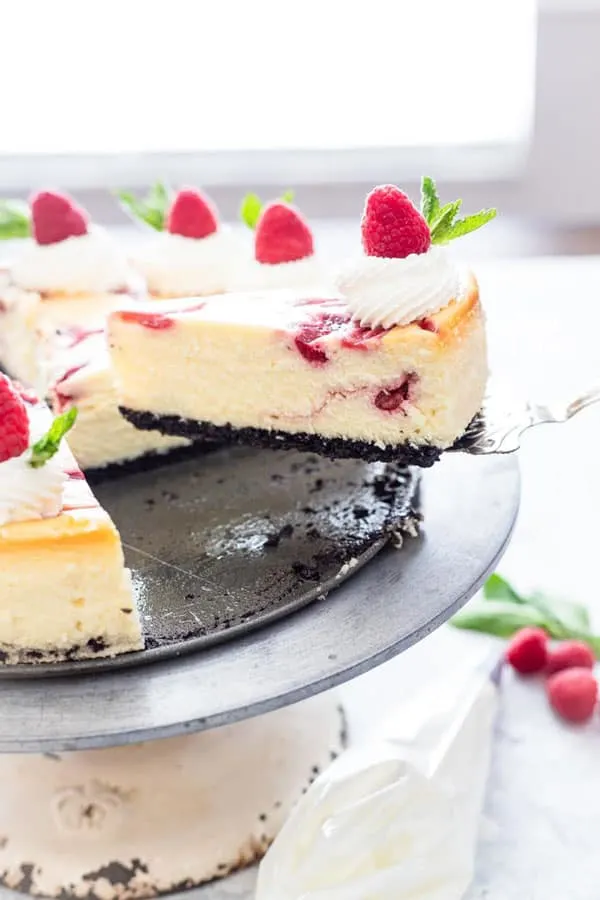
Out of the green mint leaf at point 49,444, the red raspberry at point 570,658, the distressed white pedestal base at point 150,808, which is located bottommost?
the distressed white pedestal base at point 150,808

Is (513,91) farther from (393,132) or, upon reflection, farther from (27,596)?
(27,596)

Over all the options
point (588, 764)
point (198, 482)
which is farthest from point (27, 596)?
point (588, 764)

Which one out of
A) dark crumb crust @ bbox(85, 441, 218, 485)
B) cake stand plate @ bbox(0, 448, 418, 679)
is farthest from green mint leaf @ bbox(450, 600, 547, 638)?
dark crumb crust @ bbox(85, 441, 218, 485)

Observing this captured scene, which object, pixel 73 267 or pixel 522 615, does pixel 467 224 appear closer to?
pixel 522 615

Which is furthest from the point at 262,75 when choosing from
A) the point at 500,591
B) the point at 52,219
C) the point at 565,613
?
the point at 565,613

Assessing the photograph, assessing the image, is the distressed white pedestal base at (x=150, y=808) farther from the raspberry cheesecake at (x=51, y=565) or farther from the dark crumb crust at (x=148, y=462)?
the dark crumb crust at (x=148, y=462)

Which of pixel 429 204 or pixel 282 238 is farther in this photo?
pixel 282 238

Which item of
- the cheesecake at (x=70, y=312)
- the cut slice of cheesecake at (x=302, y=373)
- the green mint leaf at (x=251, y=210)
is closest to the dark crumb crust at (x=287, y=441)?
the cut slice of cheesecake at (x=302, y=373)
